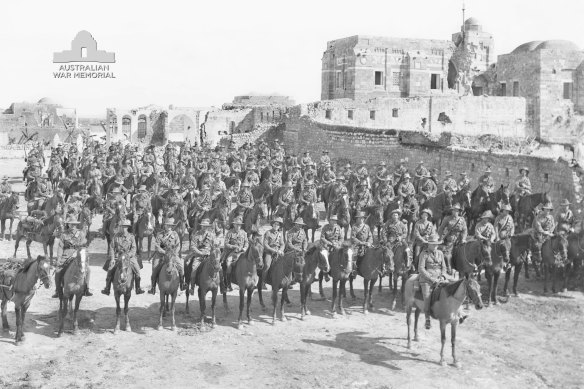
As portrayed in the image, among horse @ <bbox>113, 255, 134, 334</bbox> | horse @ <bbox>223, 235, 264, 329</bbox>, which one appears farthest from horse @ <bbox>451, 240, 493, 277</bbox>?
horse @ <bbox>113, 255, 134, 334</bbox>

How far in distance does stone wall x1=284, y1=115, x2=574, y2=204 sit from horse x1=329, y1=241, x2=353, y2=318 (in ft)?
27.2

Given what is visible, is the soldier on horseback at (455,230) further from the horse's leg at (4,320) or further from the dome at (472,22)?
the dome at (472,22)

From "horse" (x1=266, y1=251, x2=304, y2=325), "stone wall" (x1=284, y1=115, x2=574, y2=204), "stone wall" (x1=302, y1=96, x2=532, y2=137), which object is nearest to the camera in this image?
"horse" (x1=266, y1=251, x2=304, y2=325)

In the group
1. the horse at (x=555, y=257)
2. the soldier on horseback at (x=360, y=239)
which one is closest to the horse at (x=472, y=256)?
the soldier on horseback at (x=360, y=239)

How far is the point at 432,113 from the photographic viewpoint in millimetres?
41562

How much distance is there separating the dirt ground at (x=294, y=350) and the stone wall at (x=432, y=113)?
24.2 m

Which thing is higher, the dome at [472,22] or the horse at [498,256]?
the dome at [472,22]

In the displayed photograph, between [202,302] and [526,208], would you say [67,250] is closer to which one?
[202,302]

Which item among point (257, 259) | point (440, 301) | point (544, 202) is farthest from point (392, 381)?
point (544, 202)

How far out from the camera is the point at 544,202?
16656 mm

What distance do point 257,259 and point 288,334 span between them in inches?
57.6

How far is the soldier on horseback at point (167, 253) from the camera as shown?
12.1 metres

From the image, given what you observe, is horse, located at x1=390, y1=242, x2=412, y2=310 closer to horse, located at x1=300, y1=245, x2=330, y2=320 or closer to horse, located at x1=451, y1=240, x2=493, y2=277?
horse, located at x1=451, y1=240, x2=493, y2=277

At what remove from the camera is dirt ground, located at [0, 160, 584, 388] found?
1018cm
